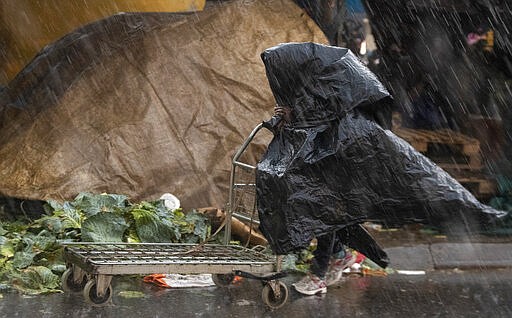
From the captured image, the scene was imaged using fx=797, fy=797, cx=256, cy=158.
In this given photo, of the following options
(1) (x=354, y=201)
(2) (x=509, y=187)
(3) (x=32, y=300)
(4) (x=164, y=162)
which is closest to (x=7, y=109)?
(4) (x=164, y=162)

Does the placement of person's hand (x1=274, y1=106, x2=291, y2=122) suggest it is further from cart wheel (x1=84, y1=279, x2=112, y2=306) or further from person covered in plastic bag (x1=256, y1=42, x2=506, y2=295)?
cart wheel (x1=84, y1=279, x2=112, y2=306)

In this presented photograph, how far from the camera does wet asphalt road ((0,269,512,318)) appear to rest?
598 cm

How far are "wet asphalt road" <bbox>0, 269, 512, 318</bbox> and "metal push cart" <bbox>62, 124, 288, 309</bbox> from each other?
159 mm

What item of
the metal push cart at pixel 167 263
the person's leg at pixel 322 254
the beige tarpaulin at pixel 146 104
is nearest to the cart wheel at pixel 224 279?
the metal push cart at pixel 167 263

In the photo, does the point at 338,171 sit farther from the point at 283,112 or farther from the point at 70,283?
the point at 70,283

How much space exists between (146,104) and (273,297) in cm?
313

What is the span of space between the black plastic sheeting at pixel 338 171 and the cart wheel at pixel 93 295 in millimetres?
1298

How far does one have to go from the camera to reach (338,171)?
618cm

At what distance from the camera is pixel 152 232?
284 inches

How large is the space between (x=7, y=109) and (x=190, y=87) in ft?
6.75

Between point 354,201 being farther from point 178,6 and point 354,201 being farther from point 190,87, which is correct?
point 178,6

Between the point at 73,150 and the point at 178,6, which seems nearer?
the point at 73,150

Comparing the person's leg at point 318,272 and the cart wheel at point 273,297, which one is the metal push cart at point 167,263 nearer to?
the cart wheel at point 273,297

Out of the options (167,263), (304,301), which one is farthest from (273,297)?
(167,263)
